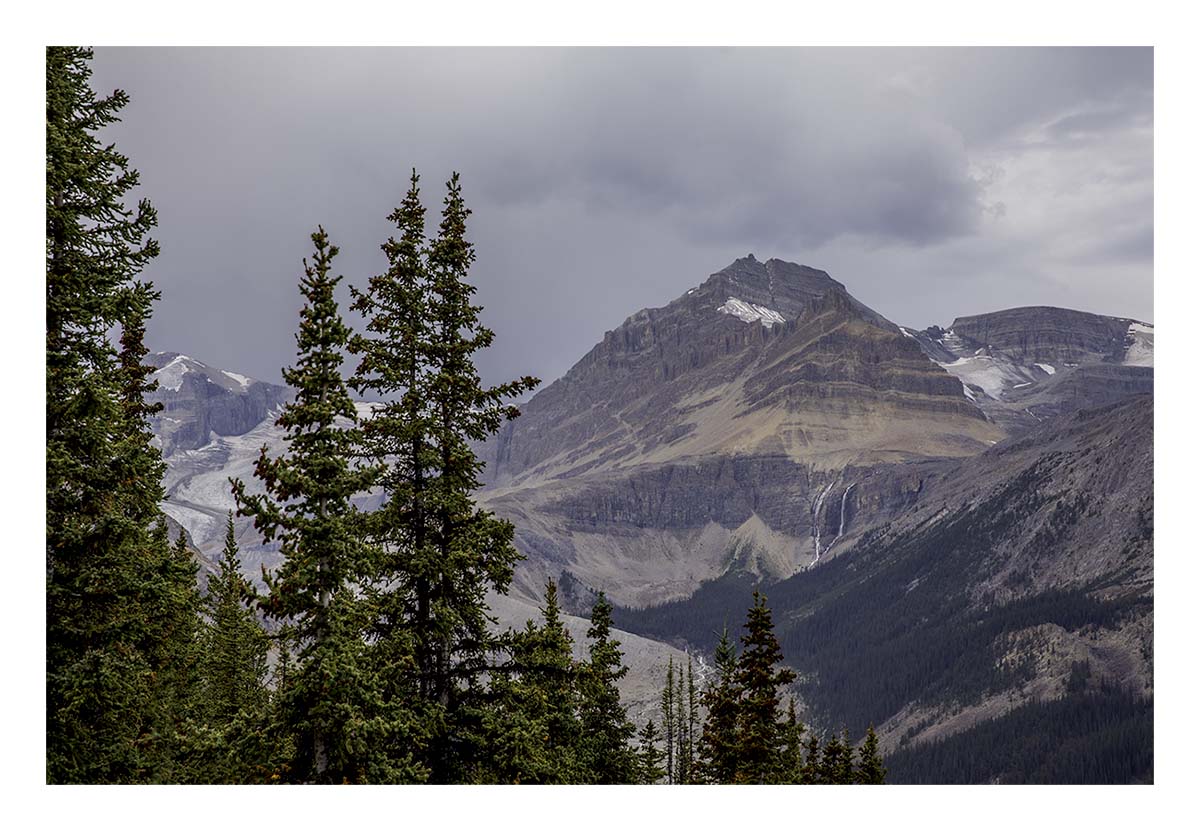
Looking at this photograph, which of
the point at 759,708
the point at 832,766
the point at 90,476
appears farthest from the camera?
the point at 832,766

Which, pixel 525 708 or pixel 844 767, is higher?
pixel 525 708

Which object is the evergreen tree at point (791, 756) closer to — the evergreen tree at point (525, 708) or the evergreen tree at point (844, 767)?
the evergreen tree at point (844, 767)

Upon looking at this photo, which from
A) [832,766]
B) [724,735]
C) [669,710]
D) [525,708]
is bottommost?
[669,710]

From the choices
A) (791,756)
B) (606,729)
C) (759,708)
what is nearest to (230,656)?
(606,729)

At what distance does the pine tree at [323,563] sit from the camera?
1703 centimetres

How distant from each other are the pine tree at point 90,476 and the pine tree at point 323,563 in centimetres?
210

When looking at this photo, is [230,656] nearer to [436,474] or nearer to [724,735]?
[724,735]

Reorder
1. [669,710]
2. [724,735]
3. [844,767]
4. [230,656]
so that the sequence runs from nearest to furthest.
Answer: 1. [724,735]
2. [230,656]
3. [844,767]
4. [669,710]

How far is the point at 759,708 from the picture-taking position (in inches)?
1321

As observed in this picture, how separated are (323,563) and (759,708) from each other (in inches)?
822

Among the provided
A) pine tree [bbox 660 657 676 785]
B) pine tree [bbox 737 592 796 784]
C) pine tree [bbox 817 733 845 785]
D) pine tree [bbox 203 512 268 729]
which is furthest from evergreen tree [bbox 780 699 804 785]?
pine tree [bbox 660 657 676 785]

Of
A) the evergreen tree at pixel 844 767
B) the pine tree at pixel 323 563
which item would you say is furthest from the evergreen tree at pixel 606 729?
the pine tree at pixel 323 563
